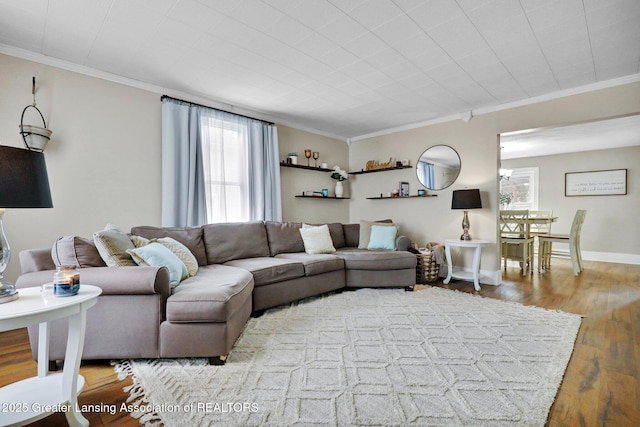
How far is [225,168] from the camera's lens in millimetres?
3955

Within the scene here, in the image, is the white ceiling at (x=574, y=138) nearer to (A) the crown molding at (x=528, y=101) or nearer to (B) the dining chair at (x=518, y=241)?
(A) the crown molding at (x=528, y=101)

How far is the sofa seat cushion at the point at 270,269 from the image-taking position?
2.84m

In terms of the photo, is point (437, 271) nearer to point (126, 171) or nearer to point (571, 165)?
point (126, 171)

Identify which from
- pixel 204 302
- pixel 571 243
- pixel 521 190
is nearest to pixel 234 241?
pixel 204 302

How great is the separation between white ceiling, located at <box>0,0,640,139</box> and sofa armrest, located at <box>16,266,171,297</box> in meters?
1.83

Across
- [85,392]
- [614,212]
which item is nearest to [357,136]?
[85,392]

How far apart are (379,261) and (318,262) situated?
0.79 metres

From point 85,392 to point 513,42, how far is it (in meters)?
3.93

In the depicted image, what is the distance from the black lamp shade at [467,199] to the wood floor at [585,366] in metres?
1.10

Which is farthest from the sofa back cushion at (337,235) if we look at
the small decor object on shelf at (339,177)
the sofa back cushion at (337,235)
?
the small decor object on shelf at (339,177)

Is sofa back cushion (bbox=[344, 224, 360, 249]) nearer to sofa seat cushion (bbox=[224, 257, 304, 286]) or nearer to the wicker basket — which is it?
the wicker basket

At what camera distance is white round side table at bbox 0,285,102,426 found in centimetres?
122

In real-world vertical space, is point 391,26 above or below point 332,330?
above

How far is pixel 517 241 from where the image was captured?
4.88 meters
